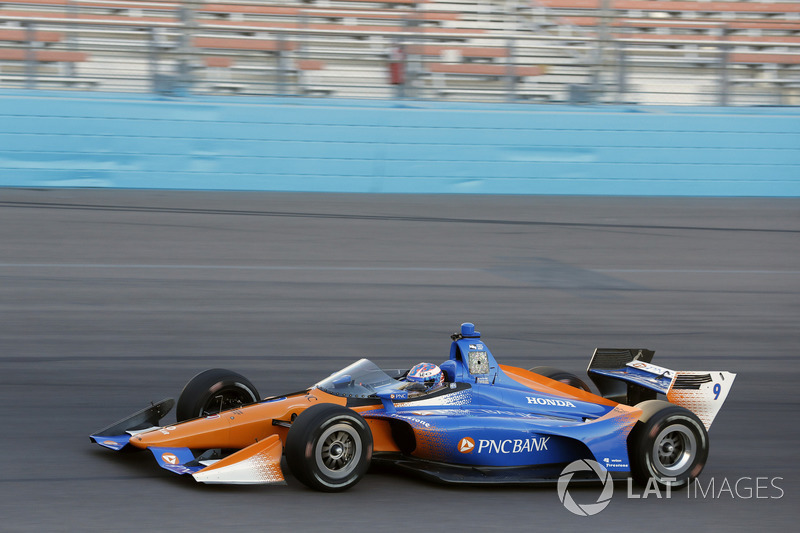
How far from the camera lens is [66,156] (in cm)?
1262

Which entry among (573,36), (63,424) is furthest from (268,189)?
(63,424)

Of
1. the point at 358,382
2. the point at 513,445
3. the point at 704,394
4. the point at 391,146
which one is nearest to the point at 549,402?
the point at 513,445

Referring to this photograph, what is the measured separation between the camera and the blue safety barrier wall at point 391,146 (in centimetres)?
1266

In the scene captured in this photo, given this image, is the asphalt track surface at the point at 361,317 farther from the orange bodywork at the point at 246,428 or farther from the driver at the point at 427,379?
the driver at the point at 427,379

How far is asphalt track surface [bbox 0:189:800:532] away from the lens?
424 centimetres

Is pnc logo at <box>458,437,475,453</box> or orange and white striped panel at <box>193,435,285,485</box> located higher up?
orange and white striped panel at <box>193,435,285,485</box>

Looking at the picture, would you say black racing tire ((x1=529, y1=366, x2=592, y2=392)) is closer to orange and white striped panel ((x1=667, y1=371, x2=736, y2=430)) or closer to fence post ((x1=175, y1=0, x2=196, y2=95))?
orange and white striped panel ((x1=667, y1=371, x2=736, y2=430))

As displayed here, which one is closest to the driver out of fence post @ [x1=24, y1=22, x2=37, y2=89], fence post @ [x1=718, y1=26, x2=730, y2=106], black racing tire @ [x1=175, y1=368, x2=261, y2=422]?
black racing tire @ [x1=175, y1=368, x2=261, y2=422]

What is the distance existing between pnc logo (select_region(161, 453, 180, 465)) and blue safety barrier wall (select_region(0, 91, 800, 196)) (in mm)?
9099

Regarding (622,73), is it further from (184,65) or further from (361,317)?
(361,317)

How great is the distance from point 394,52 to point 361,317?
6621 mm

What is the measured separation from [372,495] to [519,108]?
34.6 ft

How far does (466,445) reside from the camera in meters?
4.48

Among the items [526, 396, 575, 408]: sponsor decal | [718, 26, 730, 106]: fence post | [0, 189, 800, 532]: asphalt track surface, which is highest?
[718, 26, 730, 106]: fence post
